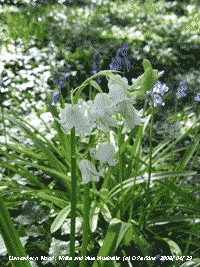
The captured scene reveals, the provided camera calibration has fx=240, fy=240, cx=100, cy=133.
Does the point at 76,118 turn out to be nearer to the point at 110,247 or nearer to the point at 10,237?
the point at 10,237

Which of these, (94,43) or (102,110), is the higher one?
(94,43)

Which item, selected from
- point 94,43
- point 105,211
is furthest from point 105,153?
point 94,43

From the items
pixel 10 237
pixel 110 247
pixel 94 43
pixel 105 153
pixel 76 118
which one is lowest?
pixel 110 247

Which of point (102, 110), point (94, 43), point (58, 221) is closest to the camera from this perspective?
point (102, 110)

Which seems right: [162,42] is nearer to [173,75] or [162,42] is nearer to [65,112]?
[173,75]

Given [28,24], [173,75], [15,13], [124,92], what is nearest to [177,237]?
[124,92]

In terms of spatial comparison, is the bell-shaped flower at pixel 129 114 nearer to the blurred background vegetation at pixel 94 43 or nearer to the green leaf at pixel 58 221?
the green leaf at pixel 58 221

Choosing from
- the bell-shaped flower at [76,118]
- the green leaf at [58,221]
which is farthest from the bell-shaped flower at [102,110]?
the green leaf at [58,221]

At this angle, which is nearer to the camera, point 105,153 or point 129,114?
point 129,114
